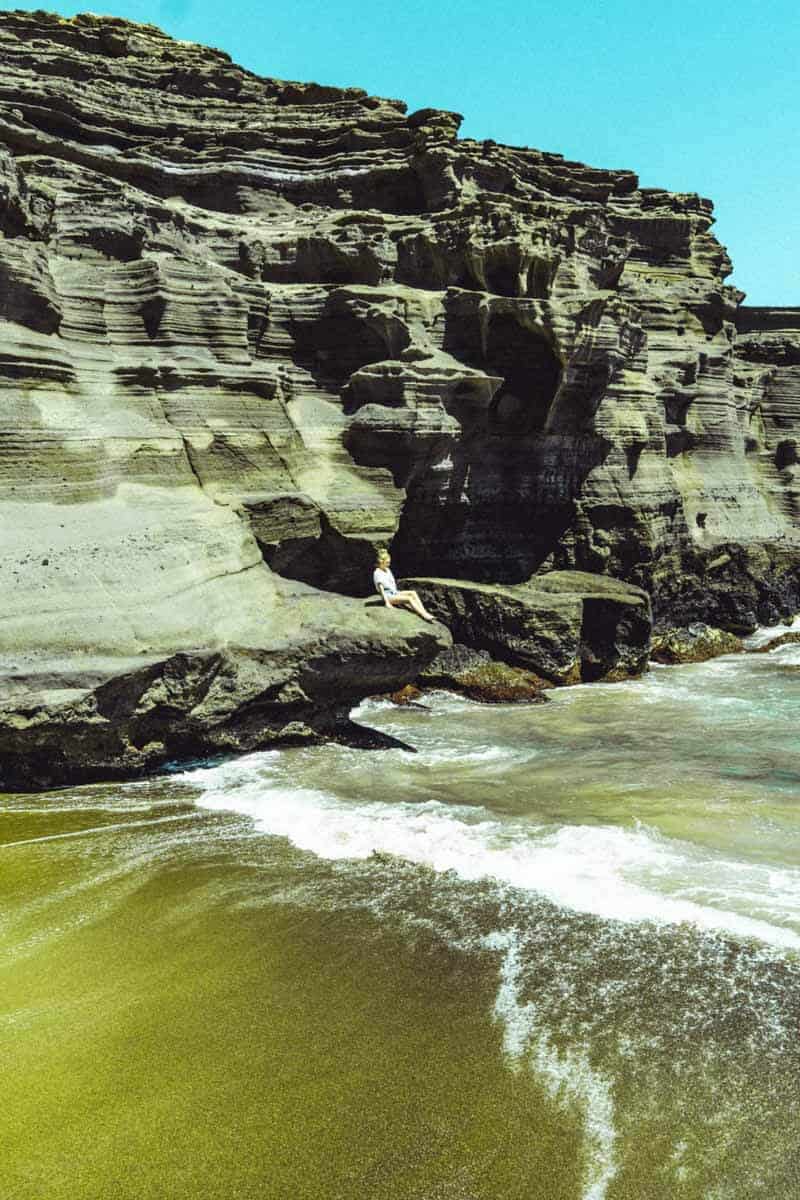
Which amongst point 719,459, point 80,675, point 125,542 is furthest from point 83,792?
point 719,459

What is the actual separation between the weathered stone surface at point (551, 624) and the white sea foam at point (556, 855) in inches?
350

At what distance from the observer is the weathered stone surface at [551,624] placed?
18859 millimetres

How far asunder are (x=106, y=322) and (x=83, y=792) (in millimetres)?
8532

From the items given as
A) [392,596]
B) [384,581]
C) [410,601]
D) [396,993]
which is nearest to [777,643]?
[410,601]

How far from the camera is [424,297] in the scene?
20.2 metres

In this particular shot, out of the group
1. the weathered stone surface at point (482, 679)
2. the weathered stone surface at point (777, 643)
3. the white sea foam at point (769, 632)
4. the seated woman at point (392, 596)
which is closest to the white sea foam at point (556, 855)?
the seated woman at point (392, 596)

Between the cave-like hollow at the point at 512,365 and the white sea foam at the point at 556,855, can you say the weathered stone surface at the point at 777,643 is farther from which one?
the white sea foam at the point at 556,855

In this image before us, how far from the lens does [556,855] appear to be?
8508mm

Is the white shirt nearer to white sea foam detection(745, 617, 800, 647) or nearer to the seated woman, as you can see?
the seated woman

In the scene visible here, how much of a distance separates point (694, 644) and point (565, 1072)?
66.2 ft

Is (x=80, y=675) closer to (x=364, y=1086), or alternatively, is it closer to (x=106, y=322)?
(x=364, y=1086)

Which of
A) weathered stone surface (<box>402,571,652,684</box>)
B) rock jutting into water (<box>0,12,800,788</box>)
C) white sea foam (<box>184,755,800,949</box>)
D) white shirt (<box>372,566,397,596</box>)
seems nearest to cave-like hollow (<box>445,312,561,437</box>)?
rock jutting into water (<box>0,12,800,788</box>)

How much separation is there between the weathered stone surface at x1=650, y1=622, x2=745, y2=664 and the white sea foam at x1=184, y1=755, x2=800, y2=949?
14.4m

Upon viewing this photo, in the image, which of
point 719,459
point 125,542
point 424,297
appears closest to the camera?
point 125,542
